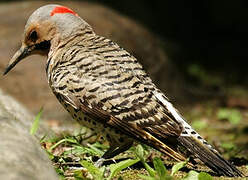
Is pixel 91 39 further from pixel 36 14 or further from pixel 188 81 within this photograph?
pixel 188 81

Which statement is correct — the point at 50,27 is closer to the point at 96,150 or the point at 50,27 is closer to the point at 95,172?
the point at 96,150

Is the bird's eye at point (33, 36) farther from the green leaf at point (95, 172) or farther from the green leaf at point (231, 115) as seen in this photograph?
the green leaf at point (231, 115)

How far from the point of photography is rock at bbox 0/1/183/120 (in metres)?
8.33

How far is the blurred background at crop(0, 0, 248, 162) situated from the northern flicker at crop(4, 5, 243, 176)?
1.35 m

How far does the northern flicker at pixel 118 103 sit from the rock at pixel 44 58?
3117 millimetres

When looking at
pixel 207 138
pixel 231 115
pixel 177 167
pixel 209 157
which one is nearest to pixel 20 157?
pixel 177 167

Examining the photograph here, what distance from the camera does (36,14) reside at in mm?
5473

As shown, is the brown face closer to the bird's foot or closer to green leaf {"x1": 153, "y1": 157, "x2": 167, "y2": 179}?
the bird's foot

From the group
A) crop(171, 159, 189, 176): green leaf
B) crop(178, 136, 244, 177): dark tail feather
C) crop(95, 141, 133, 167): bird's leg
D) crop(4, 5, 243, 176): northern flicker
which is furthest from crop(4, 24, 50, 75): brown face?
crop(171, 159, 189, 176): green leaf

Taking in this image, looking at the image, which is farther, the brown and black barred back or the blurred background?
the blurred background

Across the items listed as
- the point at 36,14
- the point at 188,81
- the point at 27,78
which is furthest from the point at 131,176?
the point at 188,81

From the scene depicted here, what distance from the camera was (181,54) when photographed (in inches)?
486

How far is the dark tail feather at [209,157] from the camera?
4281mm

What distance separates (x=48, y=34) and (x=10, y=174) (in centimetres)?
283
